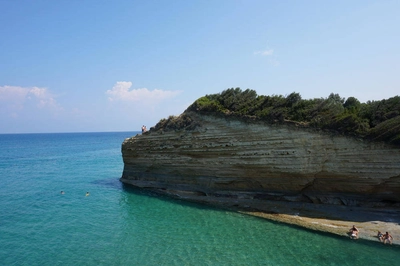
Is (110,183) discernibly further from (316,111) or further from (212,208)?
(316,111)

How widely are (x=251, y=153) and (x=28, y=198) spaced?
66.0 ft

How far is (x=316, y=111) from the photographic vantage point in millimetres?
20094

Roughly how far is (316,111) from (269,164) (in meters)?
5.25

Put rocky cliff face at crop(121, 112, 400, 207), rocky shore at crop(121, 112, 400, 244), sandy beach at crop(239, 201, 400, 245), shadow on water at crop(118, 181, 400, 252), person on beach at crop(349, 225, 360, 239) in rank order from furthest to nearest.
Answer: rocky cliff face at crop(121, 112, 400, 207) → rocky shore at crop(121, 112, 400, 244) → sandy beach at crop(239, 201, 400, 245) → person on beach at crop(349, 225, 360, 239) → shadow on water at crop(118, 181, 400, 252)

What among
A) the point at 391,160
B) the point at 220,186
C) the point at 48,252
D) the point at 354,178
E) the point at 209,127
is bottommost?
the point at 48,252

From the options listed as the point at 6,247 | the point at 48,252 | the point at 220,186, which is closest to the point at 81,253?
the point at 48,252

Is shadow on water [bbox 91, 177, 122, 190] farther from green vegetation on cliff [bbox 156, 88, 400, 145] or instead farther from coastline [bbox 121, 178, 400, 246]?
coastline [bbox 121, 178, 400, 246]

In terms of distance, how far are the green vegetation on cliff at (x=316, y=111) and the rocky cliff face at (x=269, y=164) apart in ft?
1.99

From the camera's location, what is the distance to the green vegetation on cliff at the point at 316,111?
17.9m

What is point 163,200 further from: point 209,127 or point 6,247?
point 6,247

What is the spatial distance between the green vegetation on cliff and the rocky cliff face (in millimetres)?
607

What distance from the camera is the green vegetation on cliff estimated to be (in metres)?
17.9

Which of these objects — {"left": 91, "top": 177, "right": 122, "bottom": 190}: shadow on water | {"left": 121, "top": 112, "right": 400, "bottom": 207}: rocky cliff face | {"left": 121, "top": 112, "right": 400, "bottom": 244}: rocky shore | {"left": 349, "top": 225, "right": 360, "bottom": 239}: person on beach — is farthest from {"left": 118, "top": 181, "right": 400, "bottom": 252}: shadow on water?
{"left": 121, "top": 112, "right": 400, "bottom": 207}: rocky cliff face

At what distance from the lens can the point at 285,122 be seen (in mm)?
19984
